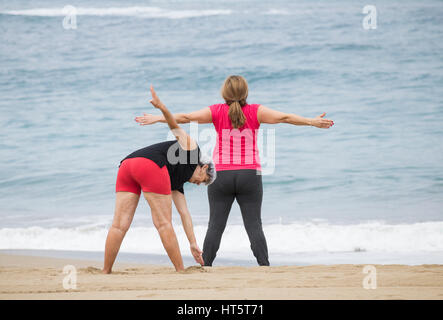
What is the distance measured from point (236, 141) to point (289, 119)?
430 mm

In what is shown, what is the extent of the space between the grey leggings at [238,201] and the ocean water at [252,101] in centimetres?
233

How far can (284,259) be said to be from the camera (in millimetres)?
6594

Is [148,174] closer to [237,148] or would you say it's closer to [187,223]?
[187,223]

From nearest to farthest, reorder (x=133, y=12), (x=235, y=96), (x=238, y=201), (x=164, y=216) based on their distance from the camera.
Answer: (x=164, y=216) < (x=235, y=96) < (x=238, y=201) < (x=133, y=12)

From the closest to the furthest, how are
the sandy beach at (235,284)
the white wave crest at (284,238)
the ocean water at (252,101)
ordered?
the sandy beach at (235,284) → the white wave crest at (284,238) → the ocean water at (252,101)

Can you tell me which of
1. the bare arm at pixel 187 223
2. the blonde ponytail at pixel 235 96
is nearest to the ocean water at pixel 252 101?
the bare arm at pixel 187 223

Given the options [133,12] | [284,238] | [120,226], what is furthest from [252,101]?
[120,226]

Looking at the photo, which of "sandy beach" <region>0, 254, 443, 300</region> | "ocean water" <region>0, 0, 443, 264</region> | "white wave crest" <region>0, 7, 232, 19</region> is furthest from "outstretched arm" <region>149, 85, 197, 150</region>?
"white wave crest" <region>0, 7, 232, 19</region>

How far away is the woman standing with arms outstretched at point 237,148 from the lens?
4.11m

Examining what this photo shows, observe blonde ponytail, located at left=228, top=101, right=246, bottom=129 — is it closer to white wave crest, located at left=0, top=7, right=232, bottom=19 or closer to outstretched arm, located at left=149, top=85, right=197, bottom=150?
outstretched arm, located at left=149, top=85, right=197, bottom=150

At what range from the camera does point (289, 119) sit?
407 cm

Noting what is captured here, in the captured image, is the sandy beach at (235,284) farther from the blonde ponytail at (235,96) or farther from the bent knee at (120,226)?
the blonde ponytail at (235,96)
